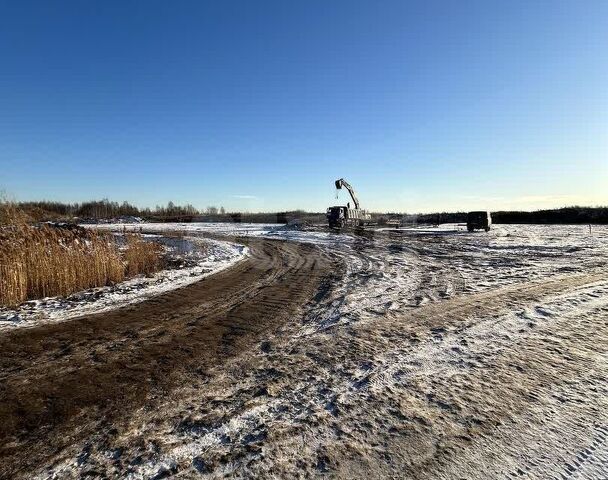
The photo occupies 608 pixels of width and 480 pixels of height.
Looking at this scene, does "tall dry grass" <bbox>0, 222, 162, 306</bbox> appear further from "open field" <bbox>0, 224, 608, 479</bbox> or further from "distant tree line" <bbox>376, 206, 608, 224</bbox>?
"distant tree line" <bbox>376, 206, 608, 224</bbox>

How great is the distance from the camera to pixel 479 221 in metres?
31.2

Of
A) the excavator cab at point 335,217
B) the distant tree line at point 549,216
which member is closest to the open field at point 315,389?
the excavator cab at point 335,217

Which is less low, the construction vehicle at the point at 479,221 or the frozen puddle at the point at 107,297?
the construction vehicle at the point at 479,221

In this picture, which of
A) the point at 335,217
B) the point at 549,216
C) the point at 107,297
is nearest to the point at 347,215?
the point at 335,217

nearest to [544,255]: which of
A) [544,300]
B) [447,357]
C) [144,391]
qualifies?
[544,300]

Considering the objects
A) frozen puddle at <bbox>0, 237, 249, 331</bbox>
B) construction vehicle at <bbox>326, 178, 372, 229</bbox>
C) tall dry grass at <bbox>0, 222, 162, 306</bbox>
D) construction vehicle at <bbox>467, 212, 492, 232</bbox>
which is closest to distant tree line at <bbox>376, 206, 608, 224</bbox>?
construction vehicle at <bbox>326, 178, 372, 229</bbox>

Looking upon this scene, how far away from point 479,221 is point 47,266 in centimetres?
3076

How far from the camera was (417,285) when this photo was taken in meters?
8.97

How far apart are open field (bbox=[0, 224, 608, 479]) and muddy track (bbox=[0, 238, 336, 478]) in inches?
0.9

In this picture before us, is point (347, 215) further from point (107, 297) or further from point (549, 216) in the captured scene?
point (107, 297)

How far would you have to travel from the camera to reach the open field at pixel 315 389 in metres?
2.74

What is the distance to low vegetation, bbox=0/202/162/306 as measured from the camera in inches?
307

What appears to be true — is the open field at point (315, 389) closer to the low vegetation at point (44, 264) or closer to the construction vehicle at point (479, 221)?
the low vegetation at point (44, 264)

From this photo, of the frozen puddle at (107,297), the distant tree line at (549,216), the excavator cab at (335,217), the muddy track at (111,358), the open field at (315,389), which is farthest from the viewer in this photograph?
the distant tree line at (549,216)
